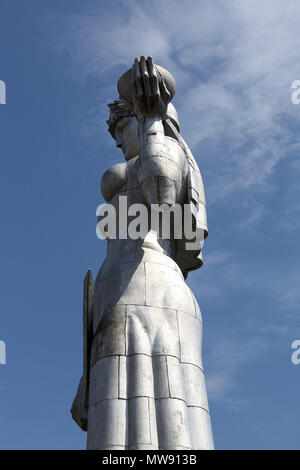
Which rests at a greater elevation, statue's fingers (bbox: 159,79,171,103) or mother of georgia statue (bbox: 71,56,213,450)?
statue's fingers (bbox: 159,79,171,103)

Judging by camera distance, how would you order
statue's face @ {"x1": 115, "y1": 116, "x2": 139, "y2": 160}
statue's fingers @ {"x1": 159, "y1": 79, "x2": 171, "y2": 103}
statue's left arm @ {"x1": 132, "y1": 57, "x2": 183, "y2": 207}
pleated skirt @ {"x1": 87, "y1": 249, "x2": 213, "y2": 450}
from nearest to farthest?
pleated skirt @ {"x1": 87, "y1": 249, "x2": 213, "y2": 450}, statue's left arm @ {"x1": 132, "y1": 57, "x2": 183, "y2": 207}, statue's fingers @ {"x1": 159, "y1": 79, "x2": 171, "y2": 103}, statue's face @ {"x1": 115, "y1": 116, "x2": 139, "y2": 160}

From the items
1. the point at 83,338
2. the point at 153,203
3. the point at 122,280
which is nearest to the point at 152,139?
the point at 153,203

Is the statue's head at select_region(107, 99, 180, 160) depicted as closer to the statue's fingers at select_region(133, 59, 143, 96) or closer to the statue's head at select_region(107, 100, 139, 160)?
the statue's head at select_region(107, 100, 139, 160)

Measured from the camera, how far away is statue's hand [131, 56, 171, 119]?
11.3 metres

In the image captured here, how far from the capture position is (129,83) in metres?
11.6

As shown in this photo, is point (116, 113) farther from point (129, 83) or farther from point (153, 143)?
point (153, 143)

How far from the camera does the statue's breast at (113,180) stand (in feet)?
39.6

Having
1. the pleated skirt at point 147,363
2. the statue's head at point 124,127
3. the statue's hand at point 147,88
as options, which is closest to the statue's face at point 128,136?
the statue's head at point 124,127

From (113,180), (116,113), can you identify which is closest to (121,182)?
(113,180)

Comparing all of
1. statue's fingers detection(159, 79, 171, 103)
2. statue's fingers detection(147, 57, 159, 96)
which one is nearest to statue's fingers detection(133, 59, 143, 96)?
statue's fingers detection(147, 57, 159, 96)

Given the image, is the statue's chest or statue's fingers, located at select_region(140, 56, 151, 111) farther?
the statue's chest

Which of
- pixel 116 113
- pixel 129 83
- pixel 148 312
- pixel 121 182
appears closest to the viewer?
pixel 148 312

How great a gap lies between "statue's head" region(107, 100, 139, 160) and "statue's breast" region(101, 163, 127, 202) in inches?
24.7

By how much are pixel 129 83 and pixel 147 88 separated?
0.37m
